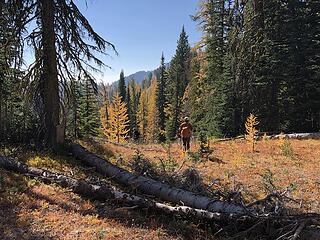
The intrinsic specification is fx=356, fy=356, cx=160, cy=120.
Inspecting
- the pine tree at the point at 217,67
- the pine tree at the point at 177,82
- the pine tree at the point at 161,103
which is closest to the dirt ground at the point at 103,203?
the pine tree at the point at 217,67

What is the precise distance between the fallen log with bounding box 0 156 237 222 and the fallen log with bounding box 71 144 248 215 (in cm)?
36

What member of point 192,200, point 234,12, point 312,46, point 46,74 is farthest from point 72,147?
point 312,46

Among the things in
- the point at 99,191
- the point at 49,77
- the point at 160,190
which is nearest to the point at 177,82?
the point at 49,77

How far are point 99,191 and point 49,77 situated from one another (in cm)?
552

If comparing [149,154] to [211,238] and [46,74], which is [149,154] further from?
[211,238]

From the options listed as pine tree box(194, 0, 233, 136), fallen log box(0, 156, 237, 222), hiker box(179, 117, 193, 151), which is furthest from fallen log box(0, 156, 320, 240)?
pine tree box(194, 0, 233, 136)

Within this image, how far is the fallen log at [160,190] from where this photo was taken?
773 cm

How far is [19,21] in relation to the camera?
1195 centimetres

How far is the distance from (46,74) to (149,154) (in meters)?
5.98

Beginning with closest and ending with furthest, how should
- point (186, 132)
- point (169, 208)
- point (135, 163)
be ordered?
point (169, 208) → point (135, 163) → point (186, 132)

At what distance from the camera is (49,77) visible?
12.6 meters

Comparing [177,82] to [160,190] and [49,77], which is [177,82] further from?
[160,190]

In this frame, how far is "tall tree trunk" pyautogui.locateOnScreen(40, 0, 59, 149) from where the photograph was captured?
40.2 feet

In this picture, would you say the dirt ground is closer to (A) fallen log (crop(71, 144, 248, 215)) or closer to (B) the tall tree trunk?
(A) fallen log (crop(71, 144, 248, 215))
